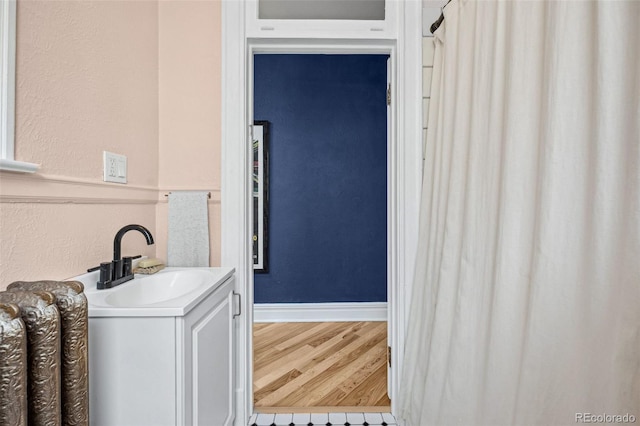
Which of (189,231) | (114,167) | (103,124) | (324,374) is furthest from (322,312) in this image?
(103,124)

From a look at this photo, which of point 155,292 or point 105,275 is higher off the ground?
point 105,275

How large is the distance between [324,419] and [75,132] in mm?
1672

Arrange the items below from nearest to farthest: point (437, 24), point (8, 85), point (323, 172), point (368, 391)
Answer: point (8, 85) → point (437, 24) → point (368, 391) → point (323, 172)

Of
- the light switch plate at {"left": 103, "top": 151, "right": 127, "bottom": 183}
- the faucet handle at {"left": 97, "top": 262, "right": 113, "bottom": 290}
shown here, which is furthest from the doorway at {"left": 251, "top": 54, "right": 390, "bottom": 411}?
A: the faucet handle at {"left": 97, "top": 262, "right": 113, "bottom": 290}

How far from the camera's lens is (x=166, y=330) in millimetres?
851

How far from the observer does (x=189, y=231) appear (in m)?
1.54

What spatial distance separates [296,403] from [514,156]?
1.62 metres

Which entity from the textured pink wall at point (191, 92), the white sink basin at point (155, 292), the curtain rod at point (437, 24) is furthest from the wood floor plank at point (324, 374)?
the curtain rod at point (437, 24)

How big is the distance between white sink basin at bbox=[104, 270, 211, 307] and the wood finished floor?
88 cm

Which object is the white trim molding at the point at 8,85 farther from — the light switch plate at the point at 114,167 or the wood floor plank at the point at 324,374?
the wood floor plank at the point at 324,374

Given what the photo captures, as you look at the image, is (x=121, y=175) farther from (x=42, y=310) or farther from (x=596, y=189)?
(x=596, y=189)

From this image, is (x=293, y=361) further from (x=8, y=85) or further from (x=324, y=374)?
(x=8, y=85)

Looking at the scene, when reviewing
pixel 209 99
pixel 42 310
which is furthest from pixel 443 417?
pixel 209 99
